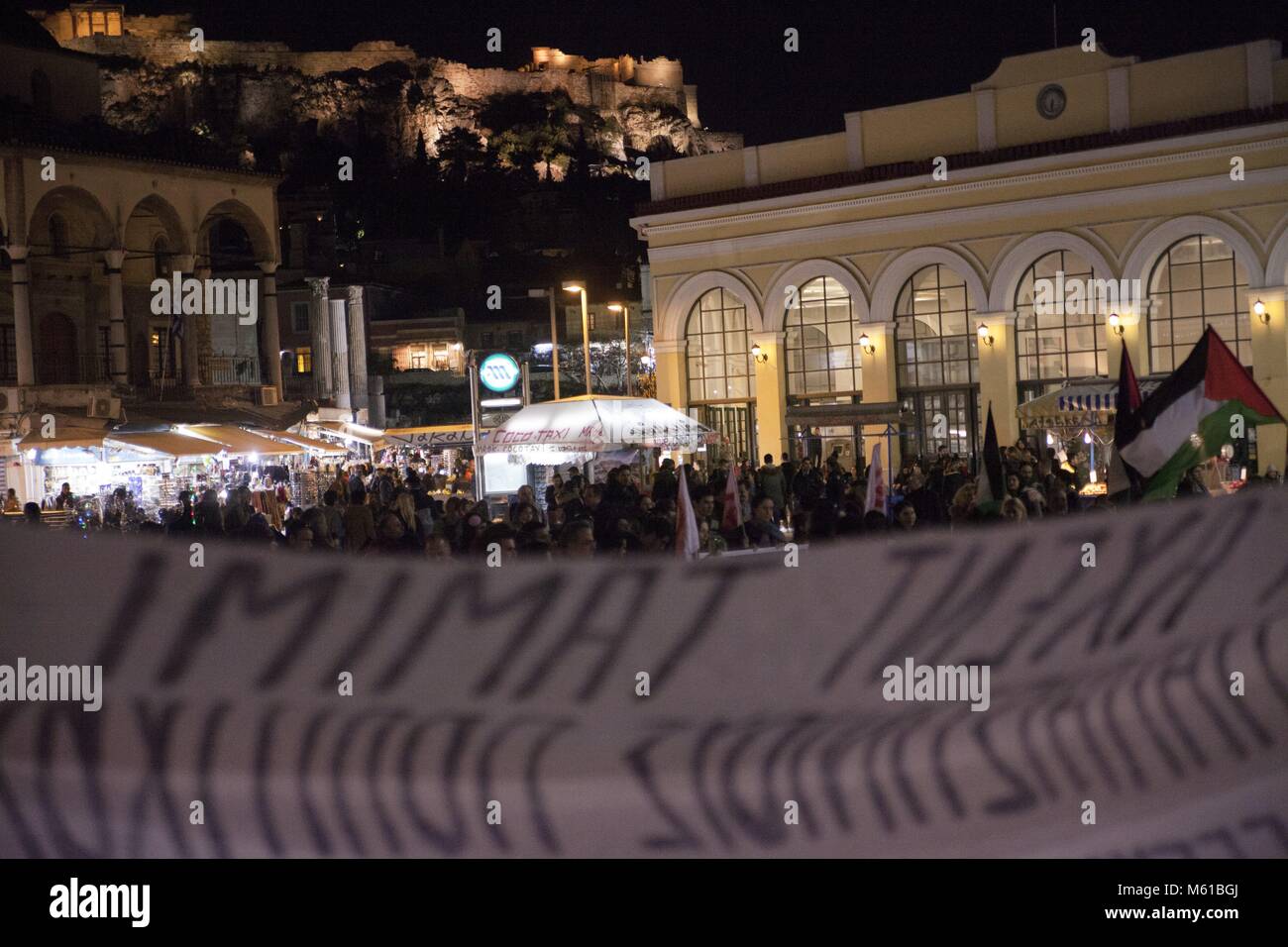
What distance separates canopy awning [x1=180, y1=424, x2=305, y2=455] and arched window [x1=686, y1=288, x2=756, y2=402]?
29.0 ft

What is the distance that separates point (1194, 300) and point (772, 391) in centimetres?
872

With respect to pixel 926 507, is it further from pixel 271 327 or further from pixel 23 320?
pixel 271 327

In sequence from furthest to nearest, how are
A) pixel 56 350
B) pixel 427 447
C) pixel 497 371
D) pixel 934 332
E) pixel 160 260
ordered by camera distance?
pixel 160 260, pixel 56 350, pixel 427 447, pixel 934 332, pixel 497 371

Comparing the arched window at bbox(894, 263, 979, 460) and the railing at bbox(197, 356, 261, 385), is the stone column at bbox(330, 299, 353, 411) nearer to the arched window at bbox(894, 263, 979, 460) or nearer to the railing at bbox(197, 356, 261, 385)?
the railing at bbox(197, 356, 261, 385)

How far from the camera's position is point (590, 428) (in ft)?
59.9

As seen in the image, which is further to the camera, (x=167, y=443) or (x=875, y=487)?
(x=167, y=443)

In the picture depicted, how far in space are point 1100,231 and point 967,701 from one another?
897 inches

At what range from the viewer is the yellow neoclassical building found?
26266mm

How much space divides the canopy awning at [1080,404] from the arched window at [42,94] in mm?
32700

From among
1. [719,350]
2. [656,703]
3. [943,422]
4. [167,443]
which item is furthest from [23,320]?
[656,703]

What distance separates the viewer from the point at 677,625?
21.4 ft

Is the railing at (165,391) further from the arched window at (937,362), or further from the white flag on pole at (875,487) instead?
the white flag on pole at (875,487)
